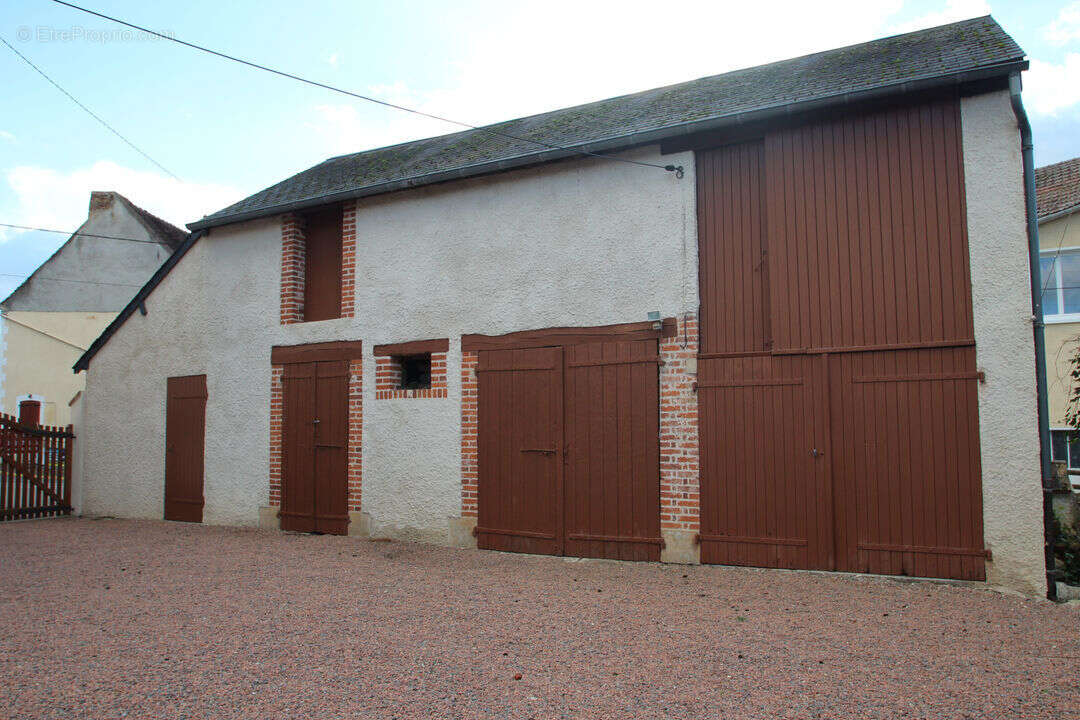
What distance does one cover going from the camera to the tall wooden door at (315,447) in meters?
8.72

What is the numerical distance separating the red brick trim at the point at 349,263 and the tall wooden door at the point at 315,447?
0.73m

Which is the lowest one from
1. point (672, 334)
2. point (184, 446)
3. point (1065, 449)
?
point (1065, 449)

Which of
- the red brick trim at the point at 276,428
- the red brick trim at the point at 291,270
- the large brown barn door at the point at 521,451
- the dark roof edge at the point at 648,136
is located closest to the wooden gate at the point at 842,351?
the dark roof edge at the point at 648,136

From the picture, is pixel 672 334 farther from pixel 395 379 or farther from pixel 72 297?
pixel 72 297

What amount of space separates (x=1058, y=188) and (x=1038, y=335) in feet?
28.7

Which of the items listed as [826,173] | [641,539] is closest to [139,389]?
[641,539]

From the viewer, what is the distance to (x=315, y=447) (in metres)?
8.91

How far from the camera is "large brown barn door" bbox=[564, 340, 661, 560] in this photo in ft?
22.4

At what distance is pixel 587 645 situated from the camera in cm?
439

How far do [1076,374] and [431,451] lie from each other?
6.29 metres

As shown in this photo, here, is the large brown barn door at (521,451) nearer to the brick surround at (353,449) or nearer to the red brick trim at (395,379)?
the red brick trim at (395,379)

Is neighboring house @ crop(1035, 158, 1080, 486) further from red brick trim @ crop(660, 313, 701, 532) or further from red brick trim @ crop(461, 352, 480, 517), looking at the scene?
red brick trim @ crop(461, 352, 480, 517)

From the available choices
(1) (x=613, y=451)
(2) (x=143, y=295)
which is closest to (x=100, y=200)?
(2) (x=143, y=295)

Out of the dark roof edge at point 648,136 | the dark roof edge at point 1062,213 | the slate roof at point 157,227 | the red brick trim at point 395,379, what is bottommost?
the red brick trim at point 395,379
